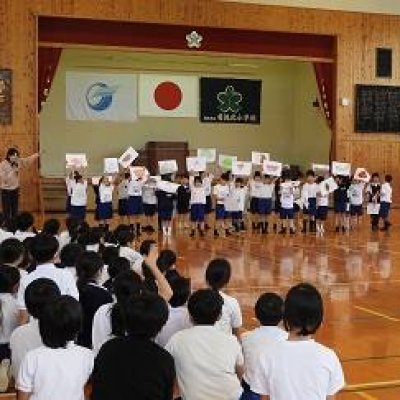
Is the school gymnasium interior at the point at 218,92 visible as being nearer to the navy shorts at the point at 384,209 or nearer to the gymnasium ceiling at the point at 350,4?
the gymnasium ceiling at the point at 350,4

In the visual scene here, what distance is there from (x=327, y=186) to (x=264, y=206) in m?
1.29

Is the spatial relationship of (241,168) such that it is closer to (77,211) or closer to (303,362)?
(77,211)

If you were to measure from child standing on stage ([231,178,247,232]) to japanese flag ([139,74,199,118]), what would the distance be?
257 inches

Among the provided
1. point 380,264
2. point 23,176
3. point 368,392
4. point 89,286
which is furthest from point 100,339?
point 23,176

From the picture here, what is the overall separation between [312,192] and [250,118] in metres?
7.80

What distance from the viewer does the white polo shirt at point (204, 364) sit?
3139mm

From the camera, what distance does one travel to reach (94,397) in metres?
2.77

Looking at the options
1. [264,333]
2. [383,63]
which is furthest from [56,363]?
[383,63]

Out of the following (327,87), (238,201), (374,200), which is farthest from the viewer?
(327,87)

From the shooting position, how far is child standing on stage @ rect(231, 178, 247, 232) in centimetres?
1366

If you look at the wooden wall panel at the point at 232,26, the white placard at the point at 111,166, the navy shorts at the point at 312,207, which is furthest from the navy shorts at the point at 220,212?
the wooden wall panel at the point at 232,26

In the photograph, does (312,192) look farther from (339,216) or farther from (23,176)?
(23,176)

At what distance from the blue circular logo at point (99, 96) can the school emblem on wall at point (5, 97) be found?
389 cm

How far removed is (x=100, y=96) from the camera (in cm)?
1947
